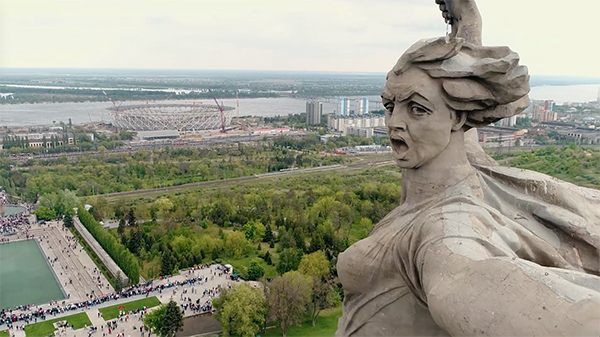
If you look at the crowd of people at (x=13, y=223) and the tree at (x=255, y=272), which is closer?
the tree at (x=255, y=272)

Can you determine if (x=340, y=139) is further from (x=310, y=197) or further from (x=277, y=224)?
(x=277, y=224)

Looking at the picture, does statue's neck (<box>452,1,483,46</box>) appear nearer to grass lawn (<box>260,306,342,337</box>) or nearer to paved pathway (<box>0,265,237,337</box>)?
grass lawn (<box>260,306,342,337</box>)

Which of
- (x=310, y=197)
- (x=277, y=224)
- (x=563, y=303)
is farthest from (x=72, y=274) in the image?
(x=563, y=303)

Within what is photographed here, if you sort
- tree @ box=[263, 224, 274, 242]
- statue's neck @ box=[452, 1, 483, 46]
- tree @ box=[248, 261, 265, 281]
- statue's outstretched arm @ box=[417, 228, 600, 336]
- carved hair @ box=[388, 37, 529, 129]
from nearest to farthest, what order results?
statue's outstretched arm @ box=[417, 228, 600, 336] → carved hair @ box=[388, 37, 529, 129] → statue's neck @ box=[452, 1, 483, 46] → tree @ box=[248, 261, 265, 281] → tree @ box=[263, 224, 274, 242]

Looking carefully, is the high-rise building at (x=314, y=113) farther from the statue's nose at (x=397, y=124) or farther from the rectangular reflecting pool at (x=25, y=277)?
the statue's nose at (x=397, y=124)

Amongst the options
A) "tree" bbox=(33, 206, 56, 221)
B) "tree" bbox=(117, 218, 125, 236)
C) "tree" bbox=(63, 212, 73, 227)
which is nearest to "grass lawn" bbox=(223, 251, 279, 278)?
"tree" bbox=(117, 218, 125, 236)

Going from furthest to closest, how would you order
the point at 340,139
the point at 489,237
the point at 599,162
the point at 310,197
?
the point at 340,139, the point at 599,162, the point at 310,197, the point at 489,237

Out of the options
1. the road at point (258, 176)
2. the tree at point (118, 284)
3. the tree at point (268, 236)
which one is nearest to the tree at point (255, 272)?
the tree at point (268, 236)
